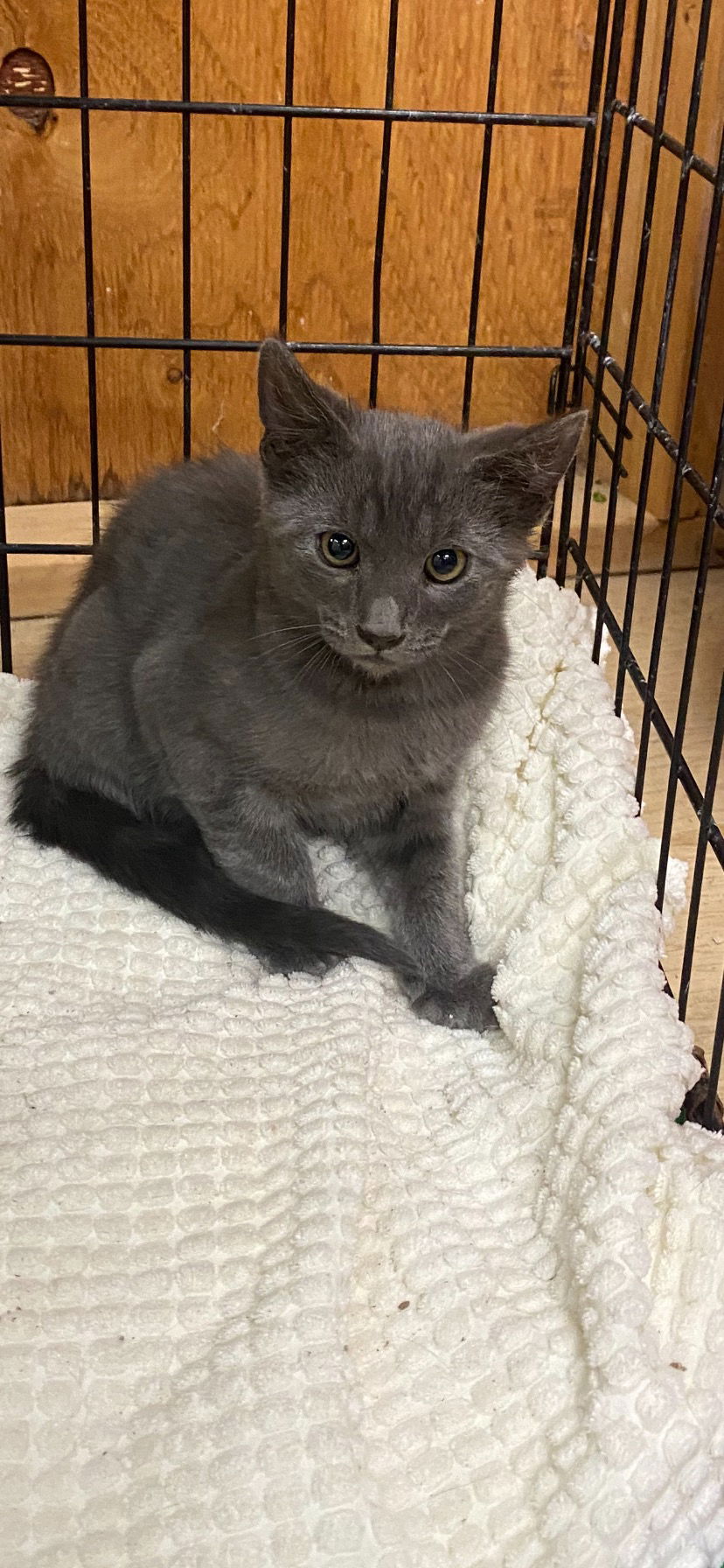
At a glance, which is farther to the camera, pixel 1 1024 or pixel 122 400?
pixel 122 400

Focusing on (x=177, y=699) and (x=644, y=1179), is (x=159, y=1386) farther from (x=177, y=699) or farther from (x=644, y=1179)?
(x=177, y=699)

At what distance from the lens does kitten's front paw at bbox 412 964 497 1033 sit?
1440 mm

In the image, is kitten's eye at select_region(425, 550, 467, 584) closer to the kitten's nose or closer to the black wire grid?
the kitten's nose

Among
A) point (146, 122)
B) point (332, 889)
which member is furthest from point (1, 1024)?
point (146, 122)

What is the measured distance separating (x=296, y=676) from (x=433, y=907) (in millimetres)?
298

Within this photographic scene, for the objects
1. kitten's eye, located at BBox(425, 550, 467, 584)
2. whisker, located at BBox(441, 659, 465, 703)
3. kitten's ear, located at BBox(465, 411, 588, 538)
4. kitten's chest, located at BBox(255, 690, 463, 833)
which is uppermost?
kitten's ear, located at BBox(465, 411, 588, 538)

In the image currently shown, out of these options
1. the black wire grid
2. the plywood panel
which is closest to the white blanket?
the black wire grid

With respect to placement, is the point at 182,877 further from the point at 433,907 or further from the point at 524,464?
the point at 524,464

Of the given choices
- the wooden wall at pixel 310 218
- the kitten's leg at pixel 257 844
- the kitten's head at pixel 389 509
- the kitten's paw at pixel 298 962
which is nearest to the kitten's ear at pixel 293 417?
the kitten's head at pixel 389 509

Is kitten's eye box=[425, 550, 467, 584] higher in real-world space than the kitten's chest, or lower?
higher

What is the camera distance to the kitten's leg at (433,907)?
145cm

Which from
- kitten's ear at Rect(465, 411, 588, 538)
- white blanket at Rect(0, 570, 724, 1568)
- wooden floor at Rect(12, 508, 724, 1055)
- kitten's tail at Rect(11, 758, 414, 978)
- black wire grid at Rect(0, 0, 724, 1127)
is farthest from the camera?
wooden floor at Rect(12, 508, 724, 1055)

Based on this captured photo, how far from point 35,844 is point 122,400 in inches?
38.7

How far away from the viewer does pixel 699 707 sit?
2.20 metres
